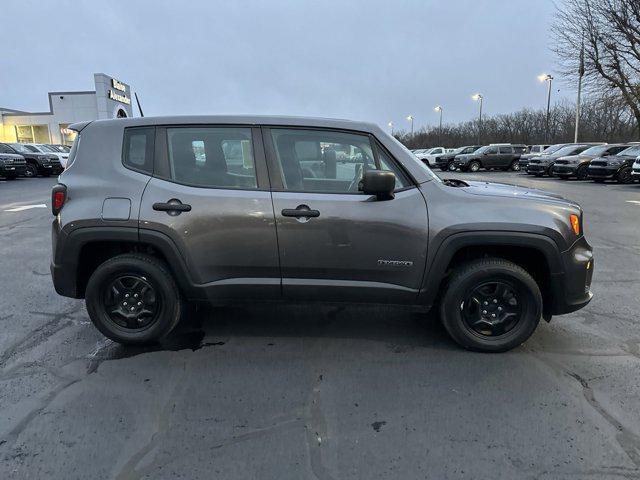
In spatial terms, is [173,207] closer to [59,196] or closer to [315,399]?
[59,196]

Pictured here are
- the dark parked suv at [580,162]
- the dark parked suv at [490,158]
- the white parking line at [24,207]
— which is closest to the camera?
the white parking line at [24,207]

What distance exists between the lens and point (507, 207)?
3.44 m

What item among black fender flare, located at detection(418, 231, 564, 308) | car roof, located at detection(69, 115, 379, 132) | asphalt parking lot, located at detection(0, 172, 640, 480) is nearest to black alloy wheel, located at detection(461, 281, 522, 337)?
asphalt parking lot, located at detection(0, 172, 640, 480)

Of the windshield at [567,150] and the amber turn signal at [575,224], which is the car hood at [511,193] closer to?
the amber turn signal at [575,224]

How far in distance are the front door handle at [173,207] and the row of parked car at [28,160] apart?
73.4 feet

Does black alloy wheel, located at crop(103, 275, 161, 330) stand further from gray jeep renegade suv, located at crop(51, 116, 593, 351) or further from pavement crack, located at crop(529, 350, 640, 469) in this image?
pavement crack, located at crop(529, 350, 640, 469)

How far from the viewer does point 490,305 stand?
3.63m

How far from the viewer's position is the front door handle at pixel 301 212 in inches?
133

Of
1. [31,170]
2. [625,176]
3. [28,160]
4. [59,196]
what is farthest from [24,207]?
[625,176]

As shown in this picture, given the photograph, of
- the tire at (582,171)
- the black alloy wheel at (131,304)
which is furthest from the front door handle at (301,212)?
the tire at (582,171)

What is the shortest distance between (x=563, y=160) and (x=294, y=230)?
2329 centimetres

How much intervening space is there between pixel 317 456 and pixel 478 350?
1739 mm

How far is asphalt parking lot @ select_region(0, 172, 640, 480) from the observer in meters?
2.42

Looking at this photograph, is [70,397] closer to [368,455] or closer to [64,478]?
[64,478]
